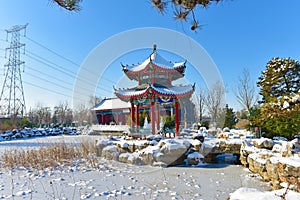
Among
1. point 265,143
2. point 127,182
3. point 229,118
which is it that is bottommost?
point 127,182

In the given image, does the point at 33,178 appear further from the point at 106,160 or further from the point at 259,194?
the point at 259,194

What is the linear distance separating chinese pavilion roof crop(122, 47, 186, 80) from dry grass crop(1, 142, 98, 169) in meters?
4.59

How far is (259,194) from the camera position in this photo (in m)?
1.73

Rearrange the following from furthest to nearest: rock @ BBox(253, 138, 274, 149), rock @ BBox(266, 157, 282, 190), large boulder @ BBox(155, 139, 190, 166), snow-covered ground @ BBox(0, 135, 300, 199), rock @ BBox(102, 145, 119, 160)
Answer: rock @ BBox(102, 145, 119, 160) < large boulder @ BBox(155, 139, 190, 166) < rock @ BBox(253, 138, 274, 149) < rock @ BBox(266, 157, 282, 190) < snow-covered ground @ BBox(0, 135, 300, 199)

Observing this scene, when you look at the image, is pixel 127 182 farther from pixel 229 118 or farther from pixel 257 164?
pixel 229 118

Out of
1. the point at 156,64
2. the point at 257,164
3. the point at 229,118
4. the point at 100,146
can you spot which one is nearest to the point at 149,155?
the point at 100,146

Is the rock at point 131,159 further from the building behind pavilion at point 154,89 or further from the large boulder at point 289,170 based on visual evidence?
the large boulder at point 289,170

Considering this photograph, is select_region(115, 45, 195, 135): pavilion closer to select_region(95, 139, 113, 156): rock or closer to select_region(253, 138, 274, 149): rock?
select_region(95, 139, 113, 156): rock

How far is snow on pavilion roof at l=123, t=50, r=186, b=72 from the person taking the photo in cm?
969

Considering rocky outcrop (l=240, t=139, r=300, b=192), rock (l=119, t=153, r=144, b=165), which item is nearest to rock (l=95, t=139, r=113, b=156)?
rock (l=119, t=153, r=144, b=165)

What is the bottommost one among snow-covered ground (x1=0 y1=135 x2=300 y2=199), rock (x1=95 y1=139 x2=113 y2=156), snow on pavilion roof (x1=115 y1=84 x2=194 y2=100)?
snow-covered ground (x1=0 y1=135 x2=300 y2=199)

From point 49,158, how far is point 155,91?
463 cm

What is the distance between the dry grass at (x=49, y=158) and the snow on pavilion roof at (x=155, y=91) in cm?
317

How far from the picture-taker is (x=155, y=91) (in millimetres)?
8578
